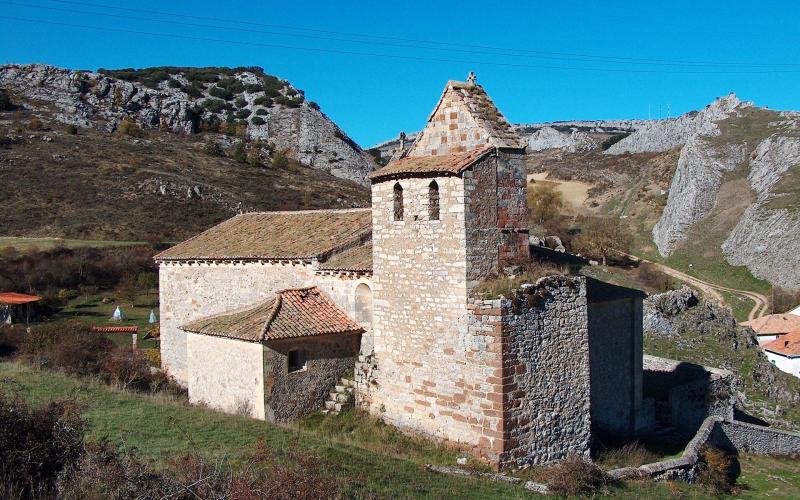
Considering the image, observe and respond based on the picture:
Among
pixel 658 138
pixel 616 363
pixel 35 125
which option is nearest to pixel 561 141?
pixel 658 138

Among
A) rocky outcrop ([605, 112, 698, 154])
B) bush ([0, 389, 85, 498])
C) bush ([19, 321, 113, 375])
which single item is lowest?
bush ([19, 321, 113, 375])

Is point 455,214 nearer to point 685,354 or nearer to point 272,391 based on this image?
point 272,391

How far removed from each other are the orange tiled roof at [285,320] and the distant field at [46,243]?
90.7ft

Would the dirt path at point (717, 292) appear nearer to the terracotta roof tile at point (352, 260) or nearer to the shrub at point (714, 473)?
the shrub at point (714, 473)

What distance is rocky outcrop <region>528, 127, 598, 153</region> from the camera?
115m

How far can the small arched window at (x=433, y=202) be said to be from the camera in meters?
13.9

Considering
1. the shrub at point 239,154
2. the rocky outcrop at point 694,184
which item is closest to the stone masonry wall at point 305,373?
the rocky outcrop at point 694,184

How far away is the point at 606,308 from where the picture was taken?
18.3m

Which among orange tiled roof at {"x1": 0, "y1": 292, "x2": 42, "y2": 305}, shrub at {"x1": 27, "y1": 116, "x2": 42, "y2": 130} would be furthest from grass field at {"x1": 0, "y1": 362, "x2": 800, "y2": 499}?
shrub at {"x1": 27, "y1": 116, "x2": 42, "y2": 130}

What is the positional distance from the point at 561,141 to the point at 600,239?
81.2 m

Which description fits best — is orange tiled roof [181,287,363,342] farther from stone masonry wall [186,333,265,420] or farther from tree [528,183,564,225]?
tree [528,183,564,225]

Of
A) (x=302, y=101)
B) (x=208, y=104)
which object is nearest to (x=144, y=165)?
(x=208, y=104)

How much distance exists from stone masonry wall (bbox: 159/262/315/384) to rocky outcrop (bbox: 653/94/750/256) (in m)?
44.4

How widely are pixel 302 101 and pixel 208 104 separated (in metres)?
12.4
